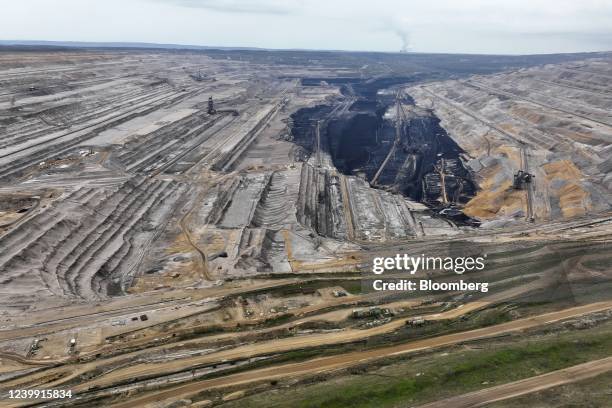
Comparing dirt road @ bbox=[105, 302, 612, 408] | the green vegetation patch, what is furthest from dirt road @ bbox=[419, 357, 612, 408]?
dirt road @ bbox=[105, 302, 612, 408]

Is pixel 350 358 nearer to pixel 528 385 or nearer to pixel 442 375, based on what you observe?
pixel 442 375

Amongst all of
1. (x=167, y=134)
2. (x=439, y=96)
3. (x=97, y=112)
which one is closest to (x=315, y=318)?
(x=167, y=134)

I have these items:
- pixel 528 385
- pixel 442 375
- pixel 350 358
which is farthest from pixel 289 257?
pixel 528 385

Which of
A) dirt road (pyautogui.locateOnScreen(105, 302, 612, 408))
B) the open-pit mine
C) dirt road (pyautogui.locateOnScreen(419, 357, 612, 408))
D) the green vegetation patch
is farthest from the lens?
the open-pit mine

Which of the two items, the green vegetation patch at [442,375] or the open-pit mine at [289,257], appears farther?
the open-pit mine at [289,257]

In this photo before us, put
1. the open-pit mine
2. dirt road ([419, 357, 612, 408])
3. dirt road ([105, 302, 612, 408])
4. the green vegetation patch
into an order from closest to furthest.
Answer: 1. dirt road ([419, 357, 612, 408])
2. the green vegetation patch
3. dirt road ([105, 302, 612, 408])
4. the open-pit mine

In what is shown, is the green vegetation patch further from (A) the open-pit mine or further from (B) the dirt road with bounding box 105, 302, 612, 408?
(B) the dirt road with bounding box 105, 302, 612, 408

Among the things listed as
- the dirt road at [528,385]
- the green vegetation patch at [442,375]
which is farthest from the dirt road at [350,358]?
the dirt road at [528,385]

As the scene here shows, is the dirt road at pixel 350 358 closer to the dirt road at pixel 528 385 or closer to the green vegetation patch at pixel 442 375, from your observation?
the green vegetation patch at pixel 442 375
